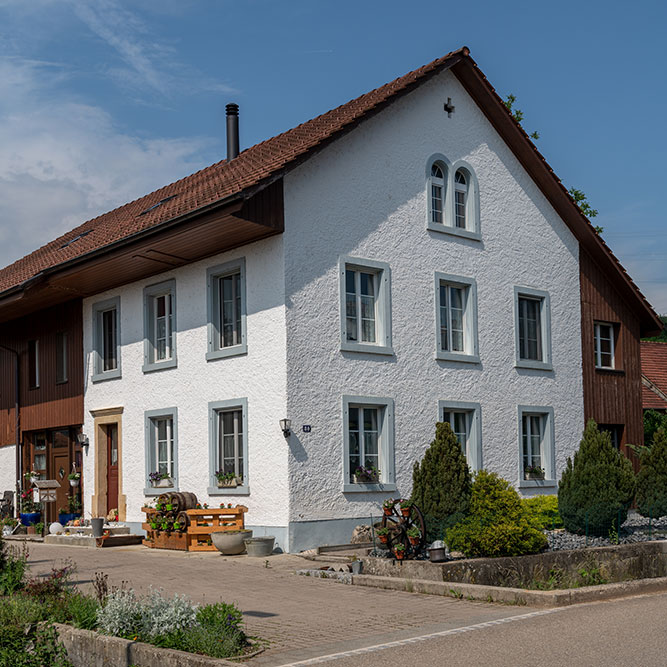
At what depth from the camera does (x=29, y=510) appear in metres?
24.2

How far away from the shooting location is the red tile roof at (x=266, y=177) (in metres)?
17.2

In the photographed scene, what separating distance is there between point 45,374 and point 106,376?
3584 millimetres

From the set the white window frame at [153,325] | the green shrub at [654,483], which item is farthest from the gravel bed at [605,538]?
the white window frame at [153,325]

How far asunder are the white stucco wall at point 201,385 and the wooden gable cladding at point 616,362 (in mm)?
9117

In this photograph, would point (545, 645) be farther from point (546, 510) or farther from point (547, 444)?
point (547, 444)

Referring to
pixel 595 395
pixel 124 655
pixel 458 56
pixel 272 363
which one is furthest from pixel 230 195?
pixel 595 395

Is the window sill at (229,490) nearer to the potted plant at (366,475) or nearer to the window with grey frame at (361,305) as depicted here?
the potted plant at (366,475)

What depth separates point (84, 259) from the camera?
19344 millimetres

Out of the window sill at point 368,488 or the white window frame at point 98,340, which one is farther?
the white window frame at point 98,340

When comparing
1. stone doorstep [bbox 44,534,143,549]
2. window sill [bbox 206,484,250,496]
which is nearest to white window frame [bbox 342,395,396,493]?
window sill [bbox 206,484,250,496]

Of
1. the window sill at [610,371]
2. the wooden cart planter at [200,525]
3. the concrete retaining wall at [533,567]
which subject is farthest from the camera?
the window sill at [610,371]

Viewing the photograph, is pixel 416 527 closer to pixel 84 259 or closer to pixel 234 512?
pixel 234 512

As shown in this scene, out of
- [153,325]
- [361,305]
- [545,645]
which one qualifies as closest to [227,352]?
[361,305]

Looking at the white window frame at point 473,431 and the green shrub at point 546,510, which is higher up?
the white window frame at point 473,431
